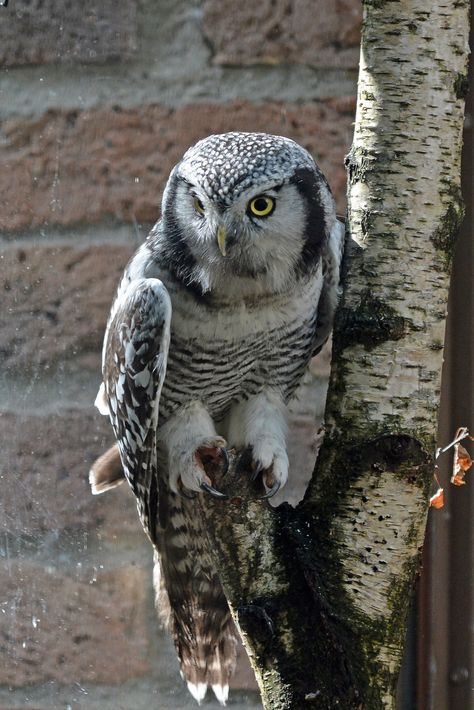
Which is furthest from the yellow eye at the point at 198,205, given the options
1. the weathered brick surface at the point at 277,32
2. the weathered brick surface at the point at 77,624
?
the weathered brick surface at the point at 77,624

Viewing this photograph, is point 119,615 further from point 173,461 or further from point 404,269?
point 404,269

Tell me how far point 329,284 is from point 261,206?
0.76 feet

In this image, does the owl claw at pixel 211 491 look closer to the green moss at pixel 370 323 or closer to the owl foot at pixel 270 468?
the owl foot at pixel 270 468

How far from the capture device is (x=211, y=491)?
4.08 ft

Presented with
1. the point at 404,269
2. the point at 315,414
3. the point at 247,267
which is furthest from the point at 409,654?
the point at 404,269

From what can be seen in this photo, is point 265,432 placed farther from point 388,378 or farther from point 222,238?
point 388,378

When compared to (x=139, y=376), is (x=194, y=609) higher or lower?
lower

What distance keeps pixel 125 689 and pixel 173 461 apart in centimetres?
48

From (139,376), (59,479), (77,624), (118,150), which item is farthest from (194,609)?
(118,150)

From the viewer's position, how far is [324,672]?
1066mm

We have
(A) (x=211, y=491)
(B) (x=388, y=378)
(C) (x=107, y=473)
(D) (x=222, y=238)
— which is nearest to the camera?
(B) (x=388, y=378)

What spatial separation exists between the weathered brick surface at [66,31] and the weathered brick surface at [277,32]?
15 cm

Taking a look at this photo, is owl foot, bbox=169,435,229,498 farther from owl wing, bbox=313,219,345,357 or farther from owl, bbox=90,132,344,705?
owl wing, bbox=313,219,345,357

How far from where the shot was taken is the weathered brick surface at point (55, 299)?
1.71 m
